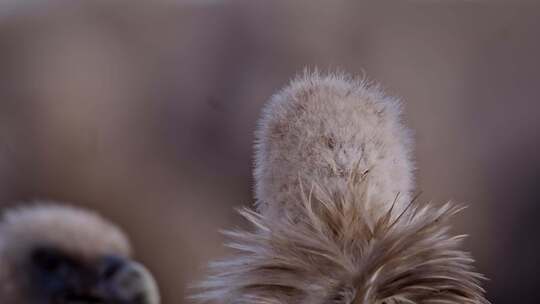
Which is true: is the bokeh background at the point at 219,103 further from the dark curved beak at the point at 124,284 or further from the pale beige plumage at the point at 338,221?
the pale beige plumage at the point at 338,221

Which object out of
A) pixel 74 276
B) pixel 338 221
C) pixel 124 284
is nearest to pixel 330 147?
pixel 338 221

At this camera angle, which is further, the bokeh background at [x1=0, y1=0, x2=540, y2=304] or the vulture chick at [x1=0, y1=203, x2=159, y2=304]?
the bokeh background at [x1=0, y1=0, x2=540, y2=304]

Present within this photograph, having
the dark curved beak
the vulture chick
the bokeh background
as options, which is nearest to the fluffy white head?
Answer: the dark curved beak

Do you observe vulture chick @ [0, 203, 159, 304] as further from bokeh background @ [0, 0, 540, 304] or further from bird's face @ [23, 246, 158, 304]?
bokeh background @ [0, 0, 540, 304]

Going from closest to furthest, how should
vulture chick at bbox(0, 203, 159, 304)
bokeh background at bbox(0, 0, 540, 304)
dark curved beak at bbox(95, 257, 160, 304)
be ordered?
1. dark curved beak at bbox(95, 257, 160, 304)
2. vulture chick at bbox(0, 203, 159, 304)
3. bokeh background at bbox(0, 0, 540, 304)

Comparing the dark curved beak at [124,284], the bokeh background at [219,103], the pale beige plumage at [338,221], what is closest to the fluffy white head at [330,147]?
the pale beige plumage at [338,221]

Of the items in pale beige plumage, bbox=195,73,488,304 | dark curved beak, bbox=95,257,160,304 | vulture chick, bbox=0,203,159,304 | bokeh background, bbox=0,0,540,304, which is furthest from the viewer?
bokeh background, bbox=0,0,540,304

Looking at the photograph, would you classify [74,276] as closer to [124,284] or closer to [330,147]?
[124,284]
